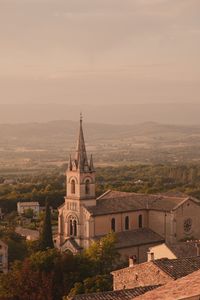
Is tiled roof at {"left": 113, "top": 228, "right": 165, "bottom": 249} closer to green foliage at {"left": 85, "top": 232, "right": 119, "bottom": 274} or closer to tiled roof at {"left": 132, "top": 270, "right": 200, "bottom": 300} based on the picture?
green foliage at {"left": 85, "top": 232, "right": 119, "bottom": 274}

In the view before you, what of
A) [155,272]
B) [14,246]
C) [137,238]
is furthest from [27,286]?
[137,238]

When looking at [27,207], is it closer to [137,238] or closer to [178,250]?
[137,238]

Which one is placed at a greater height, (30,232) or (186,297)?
(186,297)

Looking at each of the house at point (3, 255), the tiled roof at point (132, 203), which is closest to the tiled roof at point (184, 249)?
the house at point (3, 255)

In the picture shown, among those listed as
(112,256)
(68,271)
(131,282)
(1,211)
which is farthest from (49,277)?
(1,211)

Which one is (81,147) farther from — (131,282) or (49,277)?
(131,282)

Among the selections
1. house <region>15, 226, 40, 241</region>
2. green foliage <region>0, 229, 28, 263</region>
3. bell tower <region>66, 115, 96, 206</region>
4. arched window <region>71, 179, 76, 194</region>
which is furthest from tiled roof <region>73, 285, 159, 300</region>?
house <region>15, 226, 40, 241</region>

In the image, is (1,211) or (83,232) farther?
(1,211)
